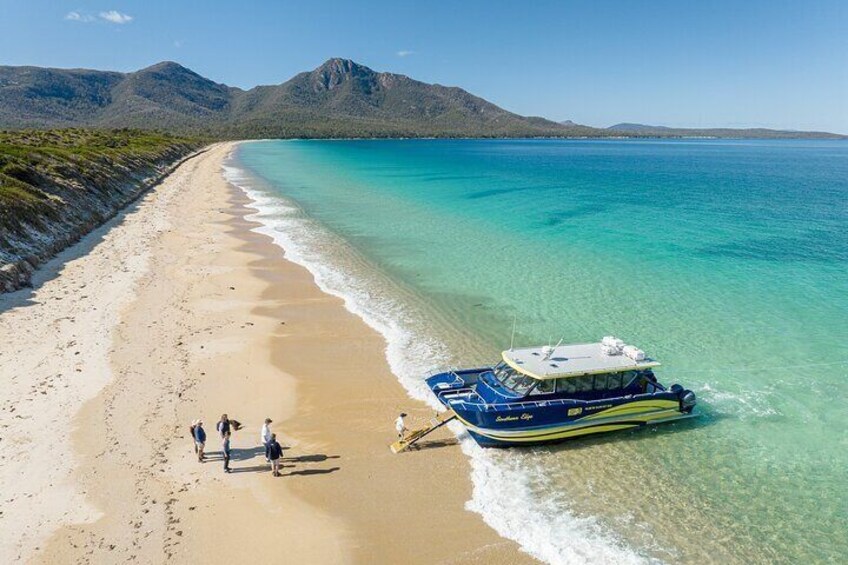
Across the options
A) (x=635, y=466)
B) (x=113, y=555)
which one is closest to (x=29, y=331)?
(x=113, y=555)

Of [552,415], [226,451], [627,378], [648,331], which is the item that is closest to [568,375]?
[552,415]

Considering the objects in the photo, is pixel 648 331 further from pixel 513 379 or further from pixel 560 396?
pixel 513 379

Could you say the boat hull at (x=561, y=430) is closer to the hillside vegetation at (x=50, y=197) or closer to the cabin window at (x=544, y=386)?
the cabin window at (x=544, y=386)

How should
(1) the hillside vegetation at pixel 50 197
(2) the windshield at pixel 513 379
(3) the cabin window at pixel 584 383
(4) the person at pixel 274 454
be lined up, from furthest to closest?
(1) the hillside vegetation at pixel 50 197
(3) the cabin window at pixel 584 383
(2) the windshield at pixel 513 379
(4) the person at pixel 274 454

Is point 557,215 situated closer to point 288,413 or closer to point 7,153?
point 288,413

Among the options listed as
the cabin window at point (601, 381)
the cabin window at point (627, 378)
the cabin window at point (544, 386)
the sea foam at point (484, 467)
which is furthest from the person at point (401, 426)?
the cabin window at point (627, 378)

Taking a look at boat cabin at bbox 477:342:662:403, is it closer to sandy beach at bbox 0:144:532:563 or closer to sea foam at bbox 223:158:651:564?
sea foam at bbox 223:158:651:564

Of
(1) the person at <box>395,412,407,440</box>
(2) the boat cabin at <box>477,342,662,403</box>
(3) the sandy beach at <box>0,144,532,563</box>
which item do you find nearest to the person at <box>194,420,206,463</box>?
(3) the sandy beach at <box>0,144,532,563</box>
